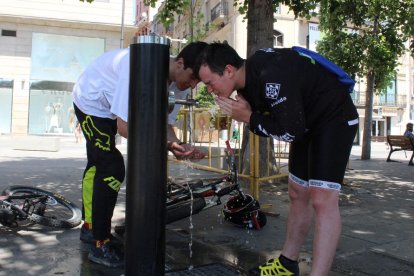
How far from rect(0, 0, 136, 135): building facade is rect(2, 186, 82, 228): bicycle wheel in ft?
69.7

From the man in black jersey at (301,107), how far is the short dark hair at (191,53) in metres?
0.23

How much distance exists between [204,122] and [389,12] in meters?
7.46

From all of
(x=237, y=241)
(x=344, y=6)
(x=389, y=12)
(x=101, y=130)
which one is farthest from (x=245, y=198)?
(x=389, y=12)

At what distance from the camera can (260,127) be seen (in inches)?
97.2

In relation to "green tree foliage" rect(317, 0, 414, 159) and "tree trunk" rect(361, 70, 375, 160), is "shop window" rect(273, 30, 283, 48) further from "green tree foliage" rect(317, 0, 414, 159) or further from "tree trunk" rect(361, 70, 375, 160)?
"tree trunk" rect(361, 70, 375, 160)

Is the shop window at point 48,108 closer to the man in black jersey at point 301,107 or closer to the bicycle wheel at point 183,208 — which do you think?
the bicycle wheel at point 183,208

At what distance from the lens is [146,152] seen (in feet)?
7.20

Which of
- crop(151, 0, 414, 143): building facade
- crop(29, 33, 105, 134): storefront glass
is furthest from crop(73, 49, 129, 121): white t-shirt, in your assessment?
crop(29, 33, 105, 134): storefront glass

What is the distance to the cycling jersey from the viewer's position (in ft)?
7.80

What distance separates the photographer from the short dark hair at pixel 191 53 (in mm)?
2805

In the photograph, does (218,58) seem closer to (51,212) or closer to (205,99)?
(51,212)

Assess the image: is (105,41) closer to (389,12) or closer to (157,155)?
(389,12)

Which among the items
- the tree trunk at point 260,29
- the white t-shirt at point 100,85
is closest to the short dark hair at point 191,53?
the white t-shirt at point 100,85

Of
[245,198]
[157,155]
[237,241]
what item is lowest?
[237,241]
